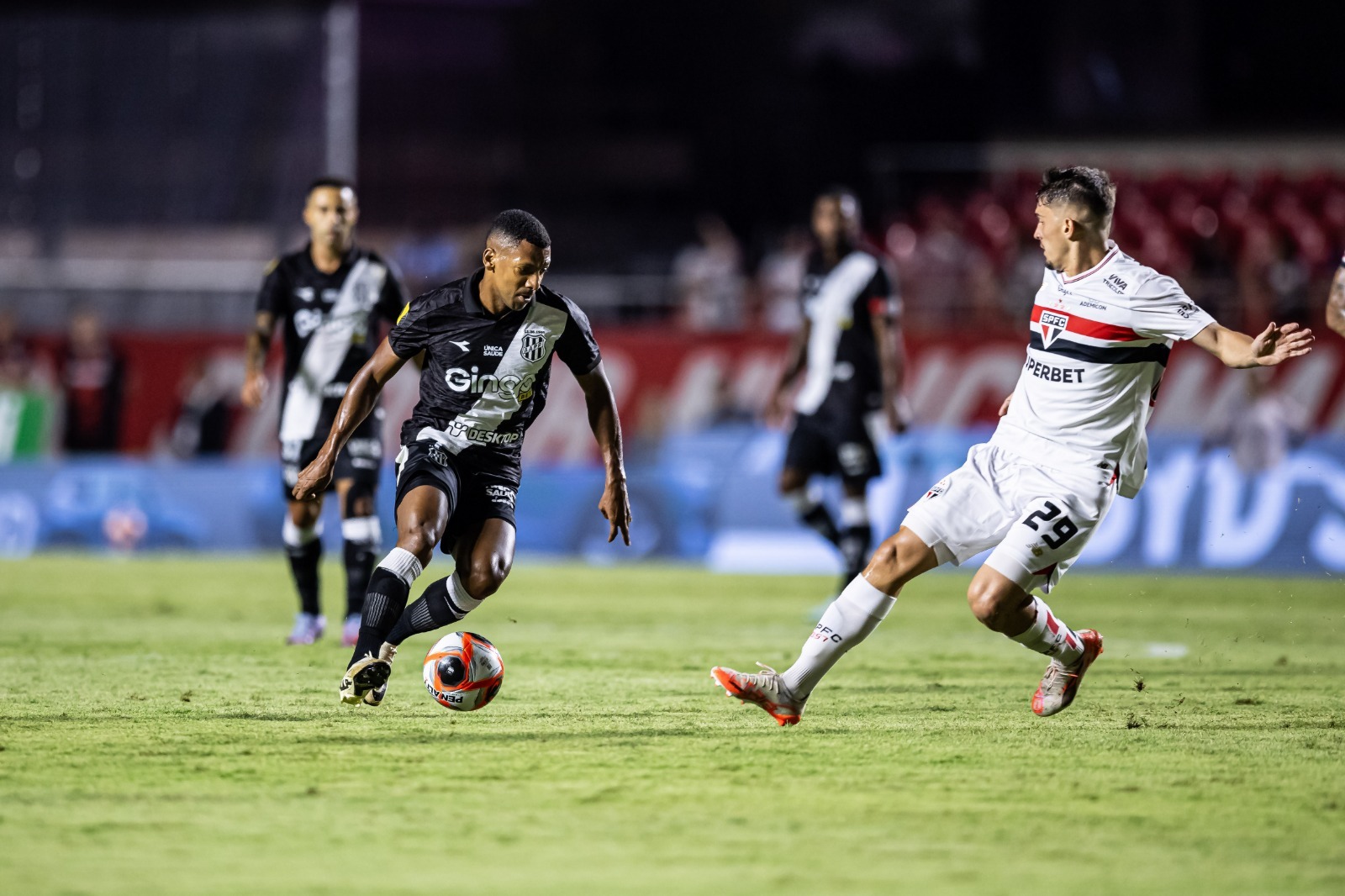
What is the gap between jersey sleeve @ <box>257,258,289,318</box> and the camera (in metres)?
9.20

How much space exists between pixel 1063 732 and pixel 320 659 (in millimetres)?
3938

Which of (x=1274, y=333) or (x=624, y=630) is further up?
(x=1274, y=333)

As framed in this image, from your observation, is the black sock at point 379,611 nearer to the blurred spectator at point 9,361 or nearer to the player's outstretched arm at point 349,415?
the player's outstretched arm at point 349,415

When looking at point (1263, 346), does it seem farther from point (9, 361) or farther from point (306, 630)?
point (9, 361)

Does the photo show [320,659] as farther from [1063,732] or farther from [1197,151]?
[1197,151]

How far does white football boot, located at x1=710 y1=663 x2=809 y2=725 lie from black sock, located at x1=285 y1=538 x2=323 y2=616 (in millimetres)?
3695

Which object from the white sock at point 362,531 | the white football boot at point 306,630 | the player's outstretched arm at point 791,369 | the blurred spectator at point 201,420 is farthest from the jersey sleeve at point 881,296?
the blurred spectator at point 201,420

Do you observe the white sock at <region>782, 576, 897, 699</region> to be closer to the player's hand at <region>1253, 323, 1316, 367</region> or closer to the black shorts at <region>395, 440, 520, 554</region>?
the black shorts at <region>395, 440, 520, 554</region>

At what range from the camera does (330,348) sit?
360 inches

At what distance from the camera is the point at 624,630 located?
1037 cm

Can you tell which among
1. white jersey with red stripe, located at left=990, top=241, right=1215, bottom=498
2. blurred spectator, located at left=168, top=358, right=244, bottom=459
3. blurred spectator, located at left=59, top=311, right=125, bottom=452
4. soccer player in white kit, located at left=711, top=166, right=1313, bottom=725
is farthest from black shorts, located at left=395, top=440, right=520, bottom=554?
blurred spectator, located at left=59, top=311, right=125, bottom=452

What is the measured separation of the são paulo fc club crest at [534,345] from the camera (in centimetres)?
673

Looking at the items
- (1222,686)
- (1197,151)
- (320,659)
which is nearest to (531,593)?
(320,659)

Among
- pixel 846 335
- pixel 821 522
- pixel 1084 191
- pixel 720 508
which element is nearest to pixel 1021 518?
pixel 1084 191
